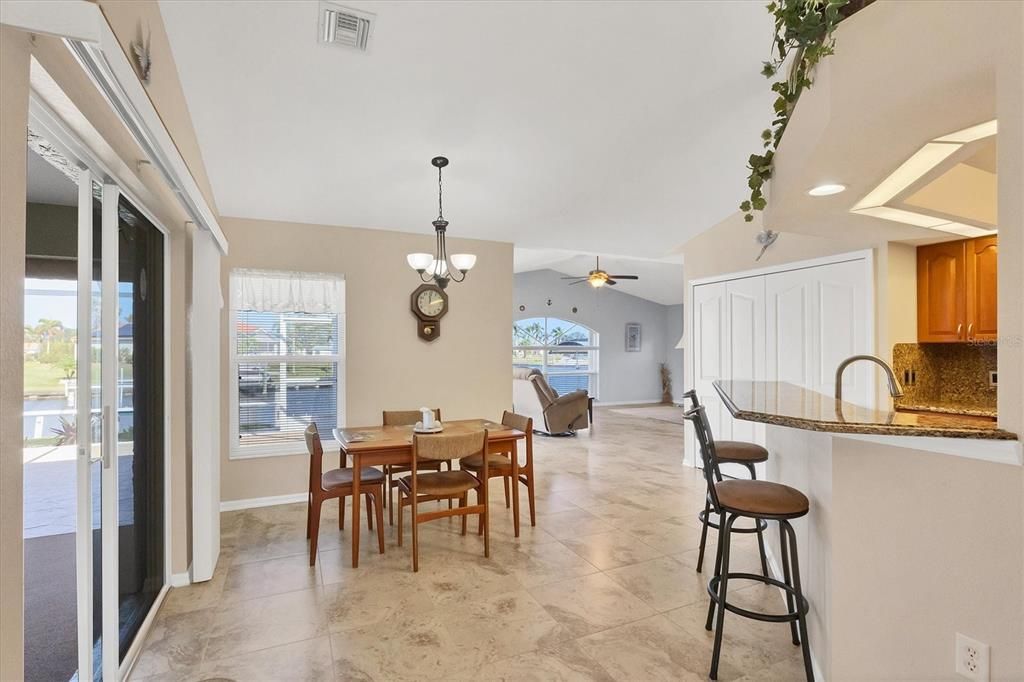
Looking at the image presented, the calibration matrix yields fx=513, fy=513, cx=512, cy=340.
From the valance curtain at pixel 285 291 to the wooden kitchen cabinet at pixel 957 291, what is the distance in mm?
4631

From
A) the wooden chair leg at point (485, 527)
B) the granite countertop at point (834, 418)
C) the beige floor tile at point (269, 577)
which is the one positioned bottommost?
the beige floor tile at point (269, 577)

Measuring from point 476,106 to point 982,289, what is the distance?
139 inches

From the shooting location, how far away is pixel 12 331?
99 cm

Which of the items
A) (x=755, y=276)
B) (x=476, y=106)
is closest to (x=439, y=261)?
(x=476, y=106)

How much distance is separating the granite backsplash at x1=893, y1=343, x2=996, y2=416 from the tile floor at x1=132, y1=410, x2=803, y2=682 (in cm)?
177

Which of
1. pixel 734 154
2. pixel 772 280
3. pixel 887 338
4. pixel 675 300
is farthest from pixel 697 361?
pixel 675 300

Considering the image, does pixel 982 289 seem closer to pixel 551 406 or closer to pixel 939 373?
pixel 939 373

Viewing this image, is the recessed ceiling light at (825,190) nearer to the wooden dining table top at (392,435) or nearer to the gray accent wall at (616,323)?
the wooden dining table top at (392,435)

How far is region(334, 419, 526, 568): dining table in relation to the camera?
312 cm

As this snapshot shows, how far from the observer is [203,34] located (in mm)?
2334

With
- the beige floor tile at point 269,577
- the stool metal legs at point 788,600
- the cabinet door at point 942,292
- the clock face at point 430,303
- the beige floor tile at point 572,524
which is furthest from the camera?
the clock face at point 430,303

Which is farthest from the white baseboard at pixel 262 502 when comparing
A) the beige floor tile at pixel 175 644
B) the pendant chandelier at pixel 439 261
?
the pendant chandelier at pixel 439 261

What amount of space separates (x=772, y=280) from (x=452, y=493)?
3537mm

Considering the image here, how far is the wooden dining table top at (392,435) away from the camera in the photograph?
3.17 metres
